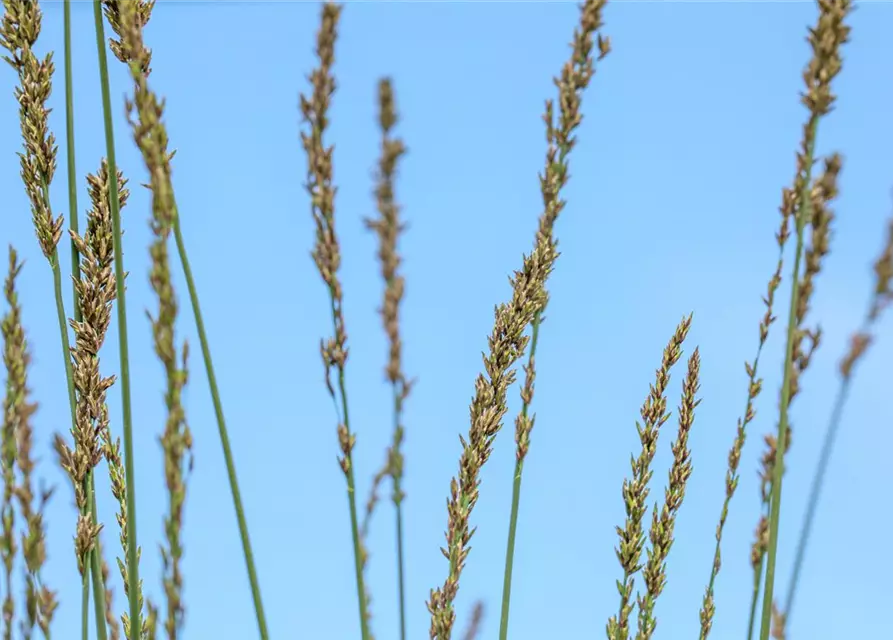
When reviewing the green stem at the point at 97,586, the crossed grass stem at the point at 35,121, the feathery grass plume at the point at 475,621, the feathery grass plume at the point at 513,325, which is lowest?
the feathery grass plume at the point at 475,621

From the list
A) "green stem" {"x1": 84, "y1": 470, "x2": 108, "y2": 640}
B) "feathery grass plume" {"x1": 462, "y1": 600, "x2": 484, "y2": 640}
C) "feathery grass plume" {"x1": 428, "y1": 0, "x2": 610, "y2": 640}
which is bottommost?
"feathery grass plume" {"x1": 462, "y1": 600, "x2": 484, "y2": 640}

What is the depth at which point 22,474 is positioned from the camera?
1915 mm

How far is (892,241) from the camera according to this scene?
1.78 m

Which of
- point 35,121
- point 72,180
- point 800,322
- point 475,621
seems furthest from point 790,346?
point 35,121

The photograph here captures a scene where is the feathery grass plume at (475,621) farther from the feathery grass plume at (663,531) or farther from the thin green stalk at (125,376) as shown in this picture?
the feathery grass plume at (663,531)

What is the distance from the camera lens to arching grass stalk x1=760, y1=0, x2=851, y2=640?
1854 mm

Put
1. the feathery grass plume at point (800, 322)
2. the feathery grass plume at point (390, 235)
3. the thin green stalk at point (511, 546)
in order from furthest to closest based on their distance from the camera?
the thin green stalk at point (511, 546) < the feathery grass plume at point (800, 322) < the feathery grass plume at point (390, 235)

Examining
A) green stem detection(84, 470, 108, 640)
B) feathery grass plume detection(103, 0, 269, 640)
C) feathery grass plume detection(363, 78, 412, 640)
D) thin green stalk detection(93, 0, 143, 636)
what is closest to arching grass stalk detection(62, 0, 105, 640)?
green stem detection(84, 470, 108, 640)

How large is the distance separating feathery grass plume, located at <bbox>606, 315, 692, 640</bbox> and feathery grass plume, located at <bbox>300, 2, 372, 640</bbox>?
1277 millimetres

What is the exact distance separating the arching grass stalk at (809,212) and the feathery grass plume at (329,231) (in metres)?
0.73

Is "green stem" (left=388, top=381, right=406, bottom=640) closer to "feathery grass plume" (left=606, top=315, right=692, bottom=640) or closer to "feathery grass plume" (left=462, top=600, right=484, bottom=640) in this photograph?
"feathery grass plume" (left=462, top=600, right=484, bottom=640)

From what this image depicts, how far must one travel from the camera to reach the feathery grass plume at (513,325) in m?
2.16

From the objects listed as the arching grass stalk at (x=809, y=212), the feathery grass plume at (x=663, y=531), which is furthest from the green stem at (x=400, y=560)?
the feathery grass plume at (x=663, y=531)

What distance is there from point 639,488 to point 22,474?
1746 millimetres
